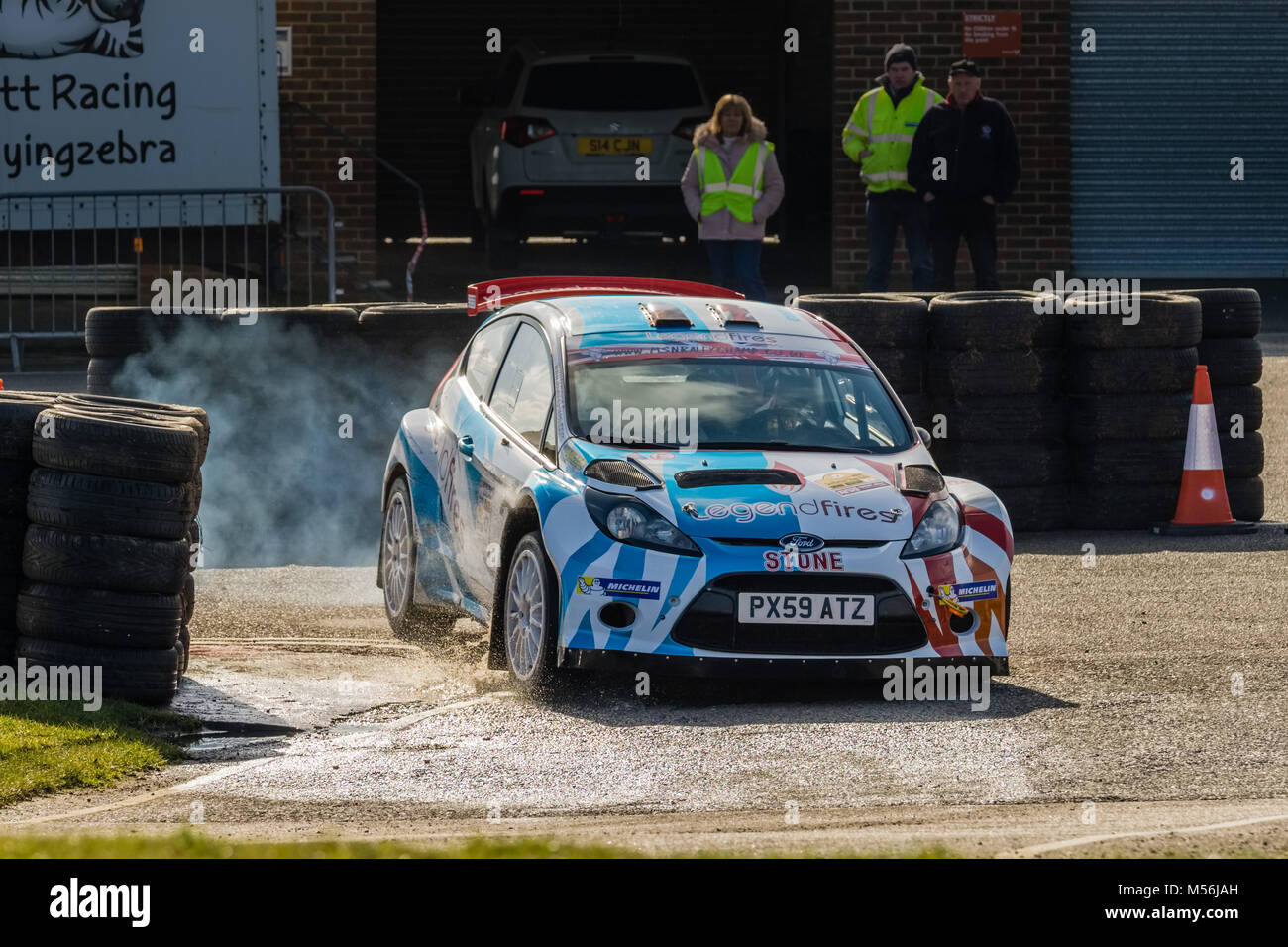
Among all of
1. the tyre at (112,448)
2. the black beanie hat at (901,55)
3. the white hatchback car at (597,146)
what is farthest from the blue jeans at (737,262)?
the tyre at (112,448)

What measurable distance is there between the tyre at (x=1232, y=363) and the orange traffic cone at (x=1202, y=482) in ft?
0.80

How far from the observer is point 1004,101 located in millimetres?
21969

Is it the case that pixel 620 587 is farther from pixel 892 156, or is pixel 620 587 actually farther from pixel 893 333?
pixel 892 156

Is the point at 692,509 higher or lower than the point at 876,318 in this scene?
lower

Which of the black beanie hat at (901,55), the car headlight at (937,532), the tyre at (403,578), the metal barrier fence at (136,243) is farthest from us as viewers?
the metal barrier fence at (136,243)

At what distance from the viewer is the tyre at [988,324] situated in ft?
38.9

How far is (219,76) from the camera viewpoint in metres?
18.7

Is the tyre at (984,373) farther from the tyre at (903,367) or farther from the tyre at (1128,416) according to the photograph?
the tyre at (1128,416)

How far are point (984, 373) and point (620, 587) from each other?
15.4 ft

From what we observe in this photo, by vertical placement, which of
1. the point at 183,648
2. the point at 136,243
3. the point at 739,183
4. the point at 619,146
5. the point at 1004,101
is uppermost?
the point at 1004,101

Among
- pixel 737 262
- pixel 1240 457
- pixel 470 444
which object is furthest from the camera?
pixel 737 262

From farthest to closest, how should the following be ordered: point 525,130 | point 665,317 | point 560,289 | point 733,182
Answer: point 525,130
point 733,182
point 560,289
point 665,317

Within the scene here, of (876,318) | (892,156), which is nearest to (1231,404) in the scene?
(876,318)
